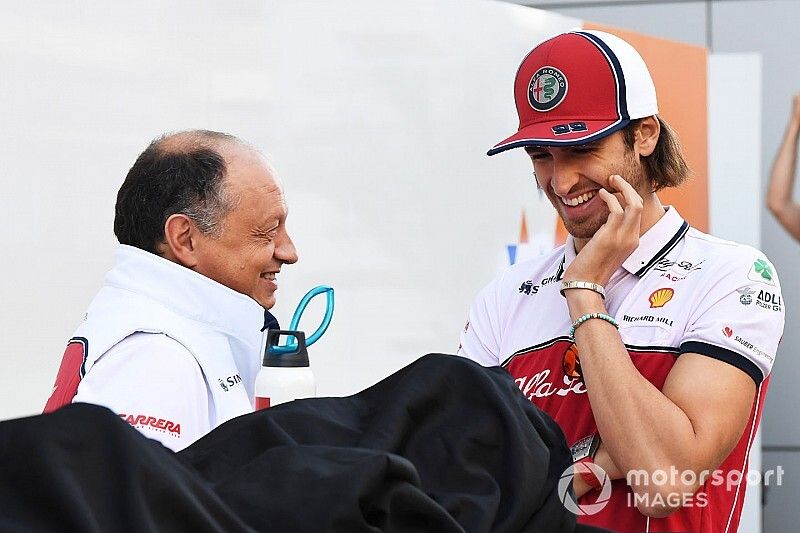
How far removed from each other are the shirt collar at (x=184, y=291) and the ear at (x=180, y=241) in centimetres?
6

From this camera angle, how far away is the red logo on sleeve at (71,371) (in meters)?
1.51

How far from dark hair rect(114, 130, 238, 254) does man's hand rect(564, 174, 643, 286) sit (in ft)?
1.66

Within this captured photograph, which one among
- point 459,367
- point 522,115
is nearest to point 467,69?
point 522,115

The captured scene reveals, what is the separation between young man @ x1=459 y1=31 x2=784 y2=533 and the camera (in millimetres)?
1499

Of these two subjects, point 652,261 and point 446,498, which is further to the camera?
point 652,261

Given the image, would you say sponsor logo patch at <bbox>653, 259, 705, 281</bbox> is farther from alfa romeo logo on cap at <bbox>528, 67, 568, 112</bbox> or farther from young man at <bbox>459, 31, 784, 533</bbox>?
alfa romeo logo on cap at <bbox>528, 67, 568, 112</bbox>

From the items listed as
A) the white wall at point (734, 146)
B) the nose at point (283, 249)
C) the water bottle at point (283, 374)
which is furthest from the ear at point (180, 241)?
the white wall at point (734, 146)

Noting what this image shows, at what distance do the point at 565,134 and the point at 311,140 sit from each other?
165 cm

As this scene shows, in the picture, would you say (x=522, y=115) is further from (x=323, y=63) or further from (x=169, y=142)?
(x=323, y=63)

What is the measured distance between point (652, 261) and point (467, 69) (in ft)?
6.70

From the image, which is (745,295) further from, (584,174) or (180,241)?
(180,241)

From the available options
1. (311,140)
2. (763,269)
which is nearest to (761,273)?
(763,269)

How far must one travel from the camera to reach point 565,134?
1.62 metres

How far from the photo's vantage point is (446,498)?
103 cm
